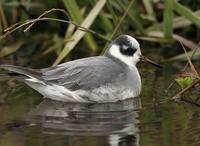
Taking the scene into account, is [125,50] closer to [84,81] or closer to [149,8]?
[84,81]

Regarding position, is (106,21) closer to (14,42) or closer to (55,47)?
(55,47)

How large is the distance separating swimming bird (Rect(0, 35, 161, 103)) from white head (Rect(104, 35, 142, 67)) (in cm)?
19

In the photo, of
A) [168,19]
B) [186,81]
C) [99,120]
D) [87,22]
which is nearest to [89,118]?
[99,120]

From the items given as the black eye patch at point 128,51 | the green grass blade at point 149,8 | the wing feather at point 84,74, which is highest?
the green grass blade at point 149,8

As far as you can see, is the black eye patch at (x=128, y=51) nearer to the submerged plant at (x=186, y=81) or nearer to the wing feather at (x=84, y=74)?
the wing feather at (x=84, y=74)

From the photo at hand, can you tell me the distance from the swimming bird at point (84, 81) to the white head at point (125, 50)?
19 cm

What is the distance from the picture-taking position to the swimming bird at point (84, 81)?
4.82m

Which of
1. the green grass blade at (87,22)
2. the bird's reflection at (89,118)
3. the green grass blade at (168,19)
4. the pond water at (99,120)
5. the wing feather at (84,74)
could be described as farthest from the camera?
the green grass blade at (168,19)

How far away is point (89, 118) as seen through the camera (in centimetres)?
425

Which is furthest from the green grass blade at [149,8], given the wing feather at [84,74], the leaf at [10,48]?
the wing feather at [84,74]

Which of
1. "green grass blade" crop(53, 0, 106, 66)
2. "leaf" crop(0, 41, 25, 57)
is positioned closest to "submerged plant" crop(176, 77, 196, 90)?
"green grass blade" crop(53, 0, 106, 66)

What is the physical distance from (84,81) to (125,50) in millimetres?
734

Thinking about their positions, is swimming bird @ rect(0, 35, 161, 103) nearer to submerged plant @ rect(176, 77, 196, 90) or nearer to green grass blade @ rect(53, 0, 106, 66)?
submerged plant @ rect(176, 77, 196, 90)

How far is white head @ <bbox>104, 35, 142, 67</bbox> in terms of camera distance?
516 centimetres
